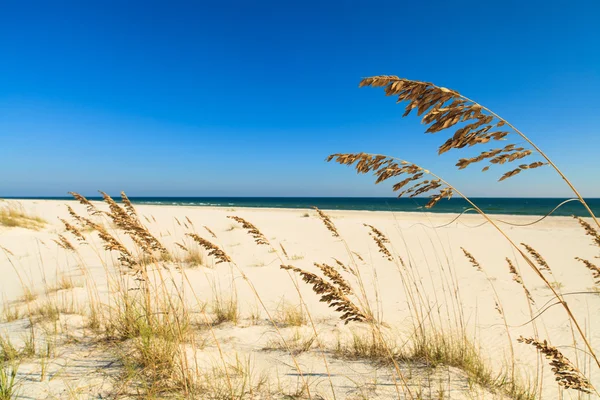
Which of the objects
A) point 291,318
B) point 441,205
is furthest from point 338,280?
point 441,205

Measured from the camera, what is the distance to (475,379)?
232 centimetres

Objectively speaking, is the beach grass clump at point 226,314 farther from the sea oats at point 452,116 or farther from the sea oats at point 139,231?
the sea oats at point 452,116

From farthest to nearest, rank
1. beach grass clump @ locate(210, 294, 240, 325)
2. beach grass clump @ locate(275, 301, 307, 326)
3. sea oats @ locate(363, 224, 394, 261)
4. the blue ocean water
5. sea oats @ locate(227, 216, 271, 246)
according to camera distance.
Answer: the blue ocean water, beach grass clump @ locate(210, 294, 240, 325), beach grass clump @ locate(275, 301, 307, 326), sea oats @ locate(363, 224, 394, 261), sea oats @ locate(227, 216, 271, 246)

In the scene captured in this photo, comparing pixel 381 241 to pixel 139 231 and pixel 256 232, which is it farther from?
pixel 139 231

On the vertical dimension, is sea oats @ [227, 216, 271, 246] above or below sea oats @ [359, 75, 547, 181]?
below

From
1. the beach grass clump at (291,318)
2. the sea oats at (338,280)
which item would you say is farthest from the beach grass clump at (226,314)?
the sea oats at (338,280)

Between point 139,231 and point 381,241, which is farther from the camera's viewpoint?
point 381,241

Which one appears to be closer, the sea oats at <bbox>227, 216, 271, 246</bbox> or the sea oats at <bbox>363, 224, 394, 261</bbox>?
the sea oats at <bbox>227, 216, 271, 246</bbox>

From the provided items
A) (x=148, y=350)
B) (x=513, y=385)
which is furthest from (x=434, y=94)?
(x=148, y=350)

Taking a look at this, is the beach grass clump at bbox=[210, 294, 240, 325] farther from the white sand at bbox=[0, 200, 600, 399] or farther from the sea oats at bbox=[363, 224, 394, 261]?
the sea oats at bbox=[363, 224, 394, 261]

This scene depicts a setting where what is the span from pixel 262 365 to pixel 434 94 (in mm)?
2539

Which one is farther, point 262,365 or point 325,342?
point 325,342

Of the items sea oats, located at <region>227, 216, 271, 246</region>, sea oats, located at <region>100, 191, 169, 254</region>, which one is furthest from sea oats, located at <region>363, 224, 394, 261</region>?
sea oats, located at <region>100, 191, 169, 254</region>

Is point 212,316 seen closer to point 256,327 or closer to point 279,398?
point 256,327
